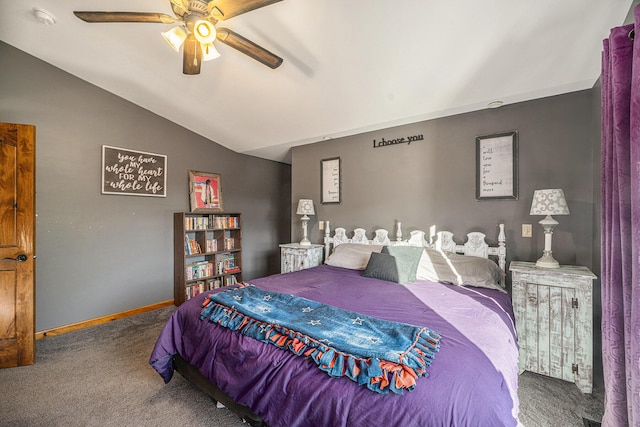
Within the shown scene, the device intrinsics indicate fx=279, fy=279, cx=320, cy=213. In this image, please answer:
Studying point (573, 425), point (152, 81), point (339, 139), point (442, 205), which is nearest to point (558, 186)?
point (442, 205)

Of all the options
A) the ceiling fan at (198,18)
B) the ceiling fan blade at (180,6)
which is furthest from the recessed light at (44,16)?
the ceiling fan blade at (180,6)

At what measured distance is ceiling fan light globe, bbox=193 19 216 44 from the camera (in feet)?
5.34

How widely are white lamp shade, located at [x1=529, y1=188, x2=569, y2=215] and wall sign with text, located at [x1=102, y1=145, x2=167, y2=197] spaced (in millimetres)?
4192

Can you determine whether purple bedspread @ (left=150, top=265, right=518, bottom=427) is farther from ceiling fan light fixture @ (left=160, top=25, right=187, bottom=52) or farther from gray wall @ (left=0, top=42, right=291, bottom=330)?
gray wall @ (left=0, top=42, right=291, bottom=330)

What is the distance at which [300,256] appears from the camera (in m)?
3.68

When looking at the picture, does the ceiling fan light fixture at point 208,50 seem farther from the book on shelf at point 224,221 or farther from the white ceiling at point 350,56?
the book on shelf at point 224,221

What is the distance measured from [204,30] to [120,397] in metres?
2.46

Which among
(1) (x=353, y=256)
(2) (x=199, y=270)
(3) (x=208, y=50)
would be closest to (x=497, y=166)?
(1) (x=353, y=256)

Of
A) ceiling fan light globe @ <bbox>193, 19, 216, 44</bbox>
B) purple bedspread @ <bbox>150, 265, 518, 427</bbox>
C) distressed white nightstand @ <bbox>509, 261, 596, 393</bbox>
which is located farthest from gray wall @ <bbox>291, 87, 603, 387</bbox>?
ceiling fan light globe @ <bbox>193, 19, 216, 44</bbox>

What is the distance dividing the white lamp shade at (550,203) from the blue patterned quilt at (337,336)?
1.63 m

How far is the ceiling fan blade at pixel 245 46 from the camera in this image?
1.75 meters

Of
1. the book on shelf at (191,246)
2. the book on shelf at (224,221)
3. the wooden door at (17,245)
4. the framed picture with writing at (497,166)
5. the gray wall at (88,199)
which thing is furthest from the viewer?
the book on shelf at (224,221)

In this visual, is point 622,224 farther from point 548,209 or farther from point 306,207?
point 306,207

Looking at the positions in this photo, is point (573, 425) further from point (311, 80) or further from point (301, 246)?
point (311, 80)
